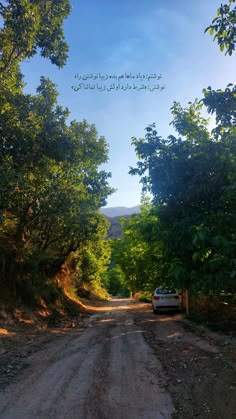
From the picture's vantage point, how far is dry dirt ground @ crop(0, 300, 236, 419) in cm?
537

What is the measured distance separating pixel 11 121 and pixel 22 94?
172 cm

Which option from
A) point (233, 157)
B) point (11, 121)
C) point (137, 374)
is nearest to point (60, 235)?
point (11, 121)

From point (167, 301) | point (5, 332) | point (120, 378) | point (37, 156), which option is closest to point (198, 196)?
point (120, 378)

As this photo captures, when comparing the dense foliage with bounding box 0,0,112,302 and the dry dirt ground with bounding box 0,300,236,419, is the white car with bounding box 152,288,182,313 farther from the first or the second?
the dry dirt ground with bounding box 0,300,236,419

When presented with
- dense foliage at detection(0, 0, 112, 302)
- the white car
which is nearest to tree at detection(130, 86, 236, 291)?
dense foliage at detection(0, 0, 112, 302)

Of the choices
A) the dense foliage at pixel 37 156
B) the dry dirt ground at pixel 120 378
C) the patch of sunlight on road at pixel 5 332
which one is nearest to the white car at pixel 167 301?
the dense foliage at pixel 37 156

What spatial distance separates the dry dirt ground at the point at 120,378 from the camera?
537 centimetres

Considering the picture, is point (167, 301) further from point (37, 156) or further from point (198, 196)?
point (198, 196)

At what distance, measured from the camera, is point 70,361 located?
29.2 ft

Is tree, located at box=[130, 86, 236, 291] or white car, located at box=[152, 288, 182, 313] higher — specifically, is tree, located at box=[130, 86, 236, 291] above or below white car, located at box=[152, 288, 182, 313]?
above

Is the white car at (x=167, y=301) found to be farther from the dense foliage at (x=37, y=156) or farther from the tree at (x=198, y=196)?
the tree at (x=198, y=196)

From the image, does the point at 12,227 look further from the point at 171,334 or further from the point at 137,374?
the point at 137,374

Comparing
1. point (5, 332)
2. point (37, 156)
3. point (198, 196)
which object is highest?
point (37, 156)

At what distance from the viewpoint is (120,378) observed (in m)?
7.10
